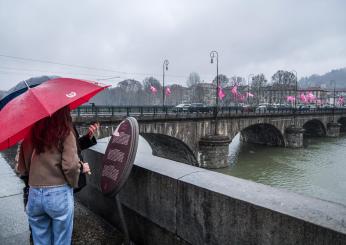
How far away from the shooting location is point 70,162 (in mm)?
2111

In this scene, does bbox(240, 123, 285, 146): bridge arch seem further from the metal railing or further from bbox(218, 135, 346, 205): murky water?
bbox(218, 135, 346, 205): murky water

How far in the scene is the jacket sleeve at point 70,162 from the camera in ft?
6.91

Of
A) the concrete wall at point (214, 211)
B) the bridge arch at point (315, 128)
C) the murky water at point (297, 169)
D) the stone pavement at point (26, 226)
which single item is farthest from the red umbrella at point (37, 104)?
the bridge arch at point (315, 128)

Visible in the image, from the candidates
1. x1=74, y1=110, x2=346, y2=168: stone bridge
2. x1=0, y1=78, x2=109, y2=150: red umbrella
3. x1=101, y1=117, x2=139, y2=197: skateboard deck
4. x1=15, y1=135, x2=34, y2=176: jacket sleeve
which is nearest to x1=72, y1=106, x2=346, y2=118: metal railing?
x1=74, y1=110, x2=346, y2=168: stone bridge

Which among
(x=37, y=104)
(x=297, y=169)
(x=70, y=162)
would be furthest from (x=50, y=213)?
(x=297, y=169)

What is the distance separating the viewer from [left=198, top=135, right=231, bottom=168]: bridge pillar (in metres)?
25.9

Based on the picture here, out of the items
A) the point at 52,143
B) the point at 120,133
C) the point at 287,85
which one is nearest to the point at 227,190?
the point at 120,133

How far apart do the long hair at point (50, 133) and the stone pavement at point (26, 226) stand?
5.33ft

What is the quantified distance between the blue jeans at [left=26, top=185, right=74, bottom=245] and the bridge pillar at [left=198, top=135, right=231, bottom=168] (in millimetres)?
24062

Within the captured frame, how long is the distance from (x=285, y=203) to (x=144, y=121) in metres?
20.1

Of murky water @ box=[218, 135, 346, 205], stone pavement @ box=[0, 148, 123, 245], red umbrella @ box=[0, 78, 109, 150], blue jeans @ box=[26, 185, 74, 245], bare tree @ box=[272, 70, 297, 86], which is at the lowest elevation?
murky water @ box=[218, 135, 346, 205]

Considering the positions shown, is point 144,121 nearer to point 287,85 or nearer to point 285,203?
point 285,203

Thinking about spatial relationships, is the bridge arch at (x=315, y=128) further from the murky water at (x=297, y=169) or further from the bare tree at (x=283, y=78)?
the bare tree at (x=283, y=78)

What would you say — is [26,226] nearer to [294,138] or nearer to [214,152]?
[214,152]
